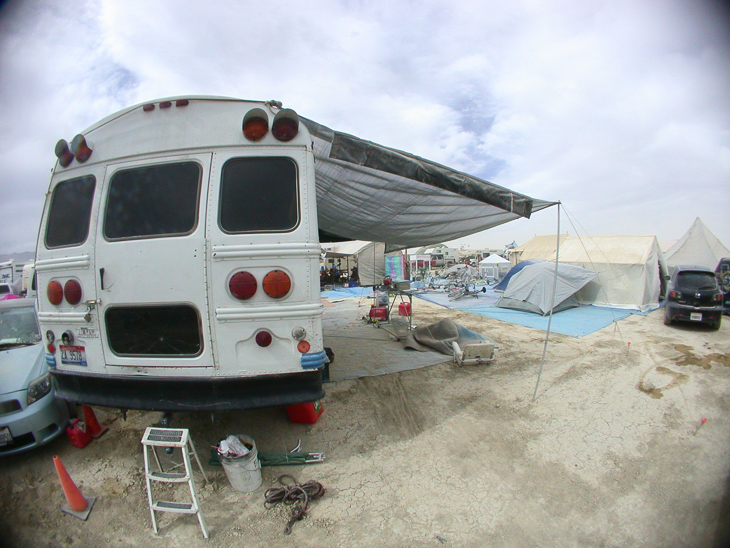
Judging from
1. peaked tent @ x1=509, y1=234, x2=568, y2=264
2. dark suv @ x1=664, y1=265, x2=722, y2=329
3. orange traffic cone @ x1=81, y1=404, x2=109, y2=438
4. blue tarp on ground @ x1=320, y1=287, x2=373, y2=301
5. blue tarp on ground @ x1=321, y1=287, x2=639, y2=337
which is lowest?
blue tarp on ground @ x1=320, y1=287, x2=373, y2=301

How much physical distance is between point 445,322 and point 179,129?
6.20 m

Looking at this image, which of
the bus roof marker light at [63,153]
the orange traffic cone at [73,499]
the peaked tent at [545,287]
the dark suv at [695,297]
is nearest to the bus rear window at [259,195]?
the bus roof marker light at [63,153]

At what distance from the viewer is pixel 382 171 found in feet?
11.2

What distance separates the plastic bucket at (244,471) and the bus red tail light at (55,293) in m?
1.95

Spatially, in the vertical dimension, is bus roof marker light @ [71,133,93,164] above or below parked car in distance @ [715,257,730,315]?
above

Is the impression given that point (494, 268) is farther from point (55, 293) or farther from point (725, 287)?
point (55, 293)

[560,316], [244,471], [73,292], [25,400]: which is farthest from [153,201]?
[560,316]

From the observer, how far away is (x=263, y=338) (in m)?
2.55

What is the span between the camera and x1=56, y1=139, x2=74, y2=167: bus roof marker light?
290 cm

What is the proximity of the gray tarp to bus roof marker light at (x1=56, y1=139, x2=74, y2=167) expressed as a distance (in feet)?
6.98

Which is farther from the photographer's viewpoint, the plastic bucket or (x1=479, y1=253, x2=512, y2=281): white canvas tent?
(x1=479, y1=253, x2=512, y2=281): white canvas tent

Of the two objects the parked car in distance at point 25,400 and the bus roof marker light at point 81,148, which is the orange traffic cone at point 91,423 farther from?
the bus roof marker light at point 81,148

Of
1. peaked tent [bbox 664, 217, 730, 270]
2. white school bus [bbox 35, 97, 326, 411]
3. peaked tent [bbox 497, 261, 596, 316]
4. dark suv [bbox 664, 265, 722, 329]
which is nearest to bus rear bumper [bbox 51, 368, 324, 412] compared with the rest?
white school bus [bbox 35, 97, 326, 411]

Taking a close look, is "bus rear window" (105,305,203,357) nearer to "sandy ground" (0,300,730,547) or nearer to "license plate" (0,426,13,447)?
"sandy ground" (0,300,730,547)
